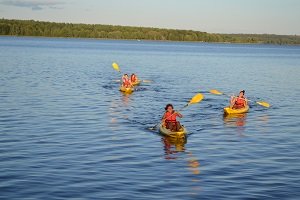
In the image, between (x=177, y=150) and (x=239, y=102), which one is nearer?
(x=177, y=150)

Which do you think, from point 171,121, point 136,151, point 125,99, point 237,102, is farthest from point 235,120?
point 125,99

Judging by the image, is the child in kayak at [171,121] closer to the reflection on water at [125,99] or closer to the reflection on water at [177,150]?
the reflection on water at [177,150]

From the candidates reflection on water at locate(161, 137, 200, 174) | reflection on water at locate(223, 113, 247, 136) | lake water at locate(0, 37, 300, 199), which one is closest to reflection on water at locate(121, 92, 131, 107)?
lake water at locate(0, 37, 300, 199)

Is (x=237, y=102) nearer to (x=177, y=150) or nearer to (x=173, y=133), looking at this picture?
(x=173, y=133)

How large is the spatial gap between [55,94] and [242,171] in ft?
80.4

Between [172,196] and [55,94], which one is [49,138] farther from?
[55,94]

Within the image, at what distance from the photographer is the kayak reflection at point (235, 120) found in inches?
1124

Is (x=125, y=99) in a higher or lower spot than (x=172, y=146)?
lower

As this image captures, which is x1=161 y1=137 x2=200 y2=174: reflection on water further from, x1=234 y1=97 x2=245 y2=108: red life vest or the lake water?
x1=234 y1=97 x2=245 y2=108: red life vest

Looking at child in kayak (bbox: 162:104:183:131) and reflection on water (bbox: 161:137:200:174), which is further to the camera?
child in kayak (bbox: 162:104:183:131)

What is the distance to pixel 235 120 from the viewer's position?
2975 cm

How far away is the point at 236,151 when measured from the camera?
21.3 metres

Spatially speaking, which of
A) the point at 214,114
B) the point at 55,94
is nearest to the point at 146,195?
the point at 214,114

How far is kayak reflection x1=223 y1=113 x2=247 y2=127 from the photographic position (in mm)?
28553
